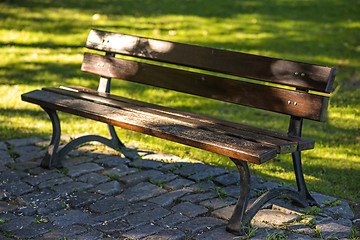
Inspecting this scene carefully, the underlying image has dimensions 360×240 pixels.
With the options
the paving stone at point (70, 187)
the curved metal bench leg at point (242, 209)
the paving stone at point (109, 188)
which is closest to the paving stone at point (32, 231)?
the paving stone at point (70, 187)

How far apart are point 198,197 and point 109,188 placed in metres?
0.74

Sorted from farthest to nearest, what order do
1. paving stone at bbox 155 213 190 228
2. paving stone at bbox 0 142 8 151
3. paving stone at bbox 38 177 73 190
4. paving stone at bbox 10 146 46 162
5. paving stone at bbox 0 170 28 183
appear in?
paving stone at bbox 0 142 8 151
paving stone at bbox 10 146 46 162
paving stone at bbox 0 170 28 183
paving stone at bbox 38 177 73 190
paving stone at bbox 155 213 190 228

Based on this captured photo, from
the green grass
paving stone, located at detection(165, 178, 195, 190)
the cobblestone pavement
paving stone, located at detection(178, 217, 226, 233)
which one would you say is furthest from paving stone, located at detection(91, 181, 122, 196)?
the green grass

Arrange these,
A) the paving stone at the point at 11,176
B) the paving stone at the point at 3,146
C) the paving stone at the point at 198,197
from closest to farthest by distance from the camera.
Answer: the paving stone at the point at 198,197, the paving stone at the point at 11,176, the paving stone at the point at 3,146

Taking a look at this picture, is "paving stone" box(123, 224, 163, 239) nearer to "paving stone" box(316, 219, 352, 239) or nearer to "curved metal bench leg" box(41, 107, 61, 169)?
"paving stone" box(316, 219, 352, 239)

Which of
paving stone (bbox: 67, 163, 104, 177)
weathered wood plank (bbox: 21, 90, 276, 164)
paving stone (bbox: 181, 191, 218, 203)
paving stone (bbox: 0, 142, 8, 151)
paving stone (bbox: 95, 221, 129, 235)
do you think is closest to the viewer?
weathered wood plank (bbox: 21, 90, 276, 164)

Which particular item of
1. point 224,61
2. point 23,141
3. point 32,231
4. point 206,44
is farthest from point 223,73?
point 206,44

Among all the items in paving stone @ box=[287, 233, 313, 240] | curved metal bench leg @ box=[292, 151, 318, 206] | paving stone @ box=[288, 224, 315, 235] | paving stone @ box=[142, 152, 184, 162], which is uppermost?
curved metal bench leg @ box=[292, 151, 318, 206]

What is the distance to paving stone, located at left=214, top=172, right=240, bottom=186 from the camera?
4203 mm

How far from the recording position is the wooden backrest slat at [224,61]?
135 inches

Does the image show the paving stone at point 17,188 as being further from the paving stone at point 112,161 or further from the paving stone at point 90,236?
the paving stone at point 90,236

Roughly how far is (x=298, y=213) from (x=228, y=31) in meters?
7.01

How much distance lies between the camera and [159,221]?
3.44m

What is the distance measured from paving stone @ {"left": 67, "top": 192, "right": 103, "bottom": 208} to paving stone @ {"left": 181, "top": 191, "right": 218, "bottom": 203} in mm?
677
